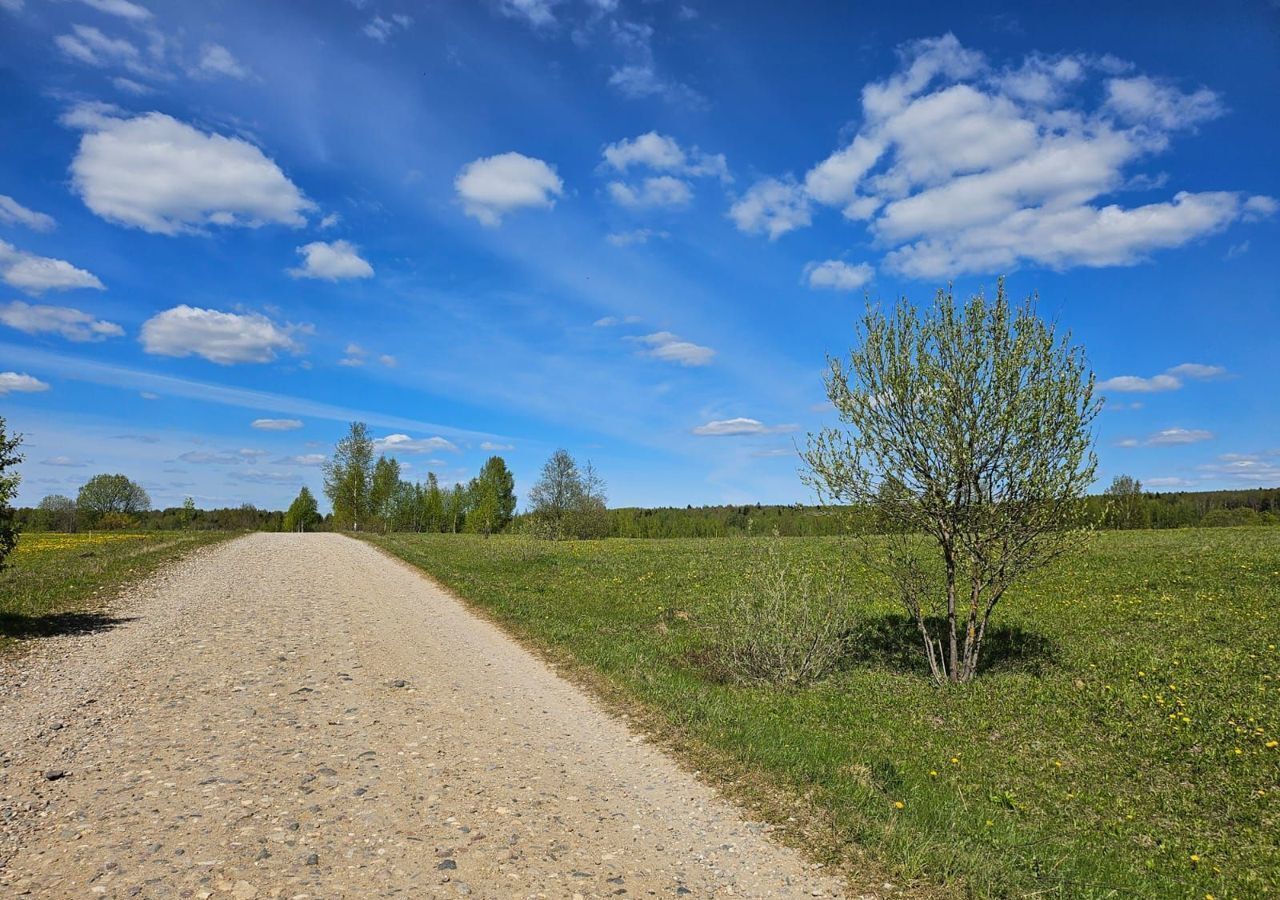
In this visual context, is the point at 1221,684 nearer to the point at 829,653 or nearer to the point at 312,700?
the point at 829,653

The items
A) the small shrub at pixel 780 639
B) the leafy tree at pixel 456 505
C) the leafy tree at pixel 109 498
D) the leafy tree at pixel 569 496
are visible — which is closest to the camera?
the small shrub at pixel 780 639

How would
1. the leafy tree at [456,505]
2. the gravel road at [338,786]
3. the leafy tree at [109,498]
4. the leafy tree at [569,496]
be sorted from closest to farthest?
the gravel road at [338,786] < the leafy tree at [569,496] < the leafy tree at [456,505] < the leafy tree at [109,498]

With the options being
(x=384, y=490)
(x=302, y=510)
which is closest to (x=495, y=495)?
(x=384, y=490)

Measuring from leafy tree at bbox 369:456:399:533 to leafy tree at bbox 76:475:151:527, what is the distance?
51.5 metres

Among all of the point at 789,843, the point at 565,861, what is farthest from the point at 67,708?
the point at 789,843

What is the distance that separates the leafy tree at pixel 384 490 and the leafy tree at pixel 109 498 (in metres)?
51.5

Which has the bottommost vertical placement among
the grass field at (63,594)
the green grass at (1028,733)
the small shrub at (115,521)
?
the green grass at (1028,733)

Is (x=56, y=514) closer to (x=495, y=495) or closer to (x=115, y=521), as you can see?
(x=115, y=521)

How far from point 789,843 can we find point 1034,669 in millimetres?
9598

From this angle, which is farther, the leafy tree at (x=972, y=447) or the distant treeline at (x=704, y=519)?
the distant treeline at (x=704, y=519)

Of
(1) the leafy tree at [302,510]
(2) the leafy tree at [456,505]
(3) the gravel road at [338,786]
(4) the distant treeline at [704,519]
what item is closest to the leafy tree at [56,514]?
(4) the distant treeline at [704,519]

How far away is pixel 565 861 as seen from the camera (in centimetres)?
539

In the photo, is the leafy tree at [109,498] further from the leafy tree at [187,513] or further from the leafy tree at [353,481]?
the leafy tree at [353,481]

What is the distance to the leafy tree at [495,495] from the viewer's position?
78.5 meters
